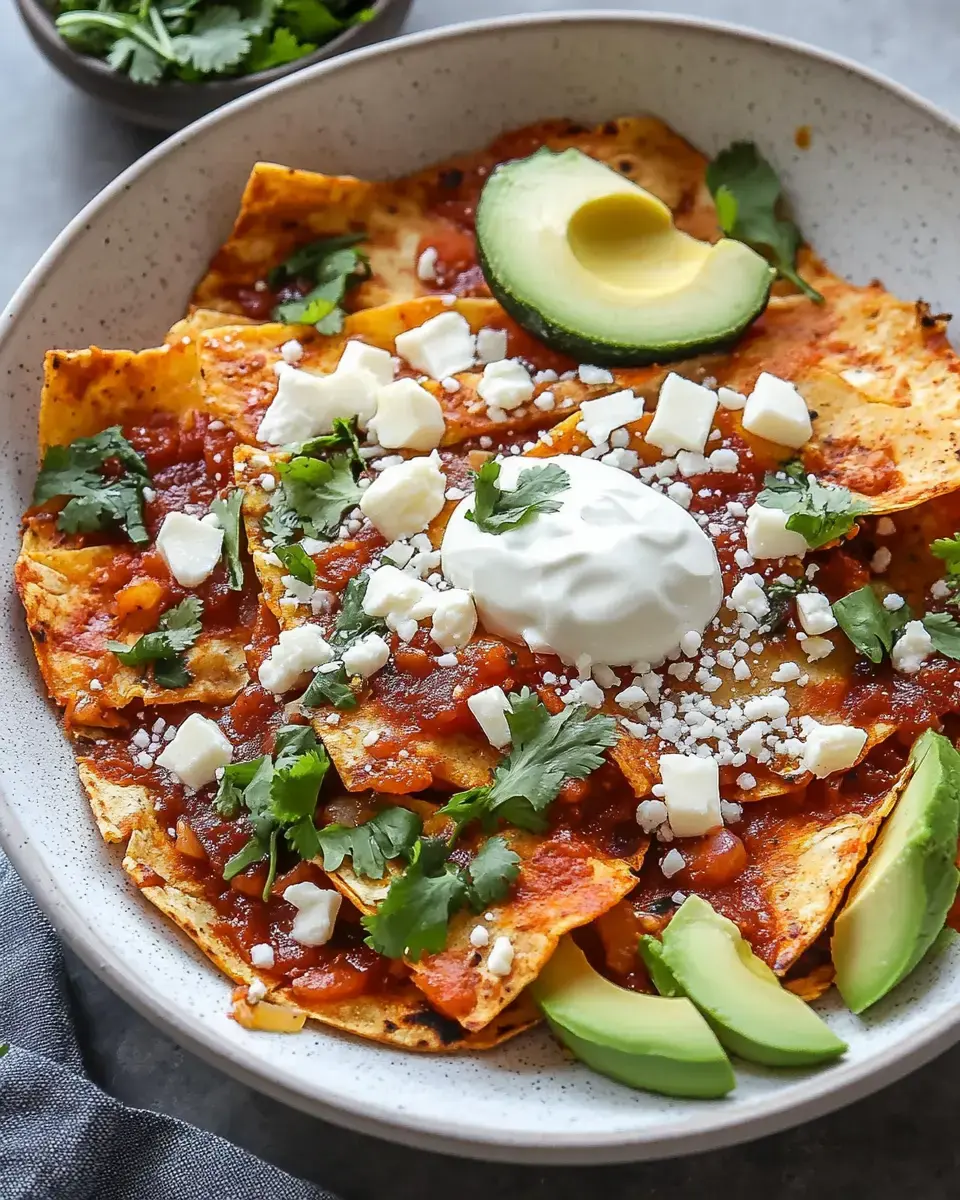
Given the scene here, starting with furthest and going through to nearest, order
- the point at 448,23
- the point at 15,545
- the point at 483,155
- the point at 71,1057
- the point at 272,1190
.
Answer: the point at 448,23, the point at 483,155, the point at 15,545, the point at 71,1057, the point at 272,1190

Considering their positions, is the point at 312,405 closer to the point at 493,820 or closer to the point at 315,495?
the point at 315,495

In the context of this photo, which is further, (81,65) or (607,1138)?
(81,65)

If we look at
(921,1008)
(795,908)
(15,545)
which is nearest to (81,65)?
(15,545)

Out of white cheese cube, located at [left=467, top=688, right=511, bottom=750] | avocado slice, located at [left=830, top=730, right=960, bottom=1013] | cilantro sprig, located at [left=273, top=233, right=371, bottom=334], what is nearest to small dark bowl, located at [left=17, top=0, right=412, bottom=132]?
cilantro sprig, located at [left=273, top=233, right=371, bottom=334]

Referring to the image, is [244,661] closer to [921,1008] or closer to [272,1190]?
[272,1190]

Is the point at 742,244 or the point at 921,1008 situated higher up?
the point at 742,244

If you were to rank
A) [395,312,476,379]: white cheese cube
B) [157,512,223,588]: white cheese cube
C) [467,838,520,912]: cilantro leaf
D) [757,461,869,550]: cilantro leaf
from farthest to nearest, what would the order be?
[395,312,476,379]: white cheese cube
[157,512,223,588]: white cheese cube
[757,461,869,550]: cilantro leaf
[467,838,520,912]: cilantro leaf

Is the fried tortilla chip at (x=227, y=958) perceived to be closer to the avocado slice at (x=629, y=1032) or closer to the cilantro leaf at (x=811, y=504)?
the avocado slice at (x=629, y=1032)

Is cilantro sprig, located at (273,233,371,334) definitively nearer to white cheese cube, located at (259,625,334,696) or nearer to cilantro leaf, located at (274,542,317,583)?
cilantro leaf, located at (274,542,317,583)
